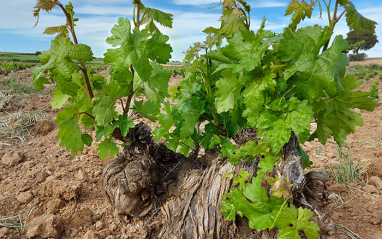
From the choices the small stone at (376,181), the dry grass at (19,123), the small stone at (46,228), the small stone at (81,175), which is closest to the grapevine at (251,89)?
the small stone at (46,228)

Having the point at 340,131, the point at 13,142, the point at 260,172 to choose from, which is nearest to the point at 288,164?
the point at 260,172

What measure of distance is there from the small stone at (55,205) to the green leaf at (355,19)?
99.5 inches

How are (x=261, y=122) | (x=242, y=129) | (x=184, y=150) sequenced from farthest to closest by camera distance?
(x=184, y=150)
(x=242, y=129)
(x=261, y=122)

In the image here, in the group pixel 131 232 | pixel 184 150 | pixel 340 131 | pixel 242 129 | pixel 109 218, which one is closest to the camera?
pixel 340 131

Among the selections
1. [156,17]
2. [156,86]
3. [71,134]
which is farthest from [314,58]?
[71,134]

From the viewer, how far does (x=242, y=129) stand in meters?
2.10

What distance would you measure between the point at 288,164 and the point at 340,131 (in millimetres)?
467

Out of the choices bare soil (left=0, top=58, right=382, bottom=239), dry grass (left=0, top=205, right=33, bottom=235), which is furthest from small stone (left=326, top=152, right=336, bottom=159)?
dry grass (left=0, top=205, right=33, bottom=235)

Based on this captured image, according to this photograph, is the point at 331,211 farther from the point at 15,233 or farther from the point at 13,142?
the point at 13,142

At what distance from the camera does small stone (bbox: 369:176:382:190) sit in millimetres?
2639

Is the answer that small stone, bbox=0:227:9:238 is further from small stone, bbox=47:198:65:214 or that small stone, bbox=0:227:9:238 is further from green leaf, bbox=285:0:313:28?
green leaf, bbox=285:0:313:28

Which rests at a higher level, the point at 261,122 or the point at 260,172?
the point at 261,122

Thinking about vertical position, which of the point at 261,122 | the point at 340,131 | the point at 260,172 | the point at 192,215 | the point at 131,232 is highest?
the point at 261,122

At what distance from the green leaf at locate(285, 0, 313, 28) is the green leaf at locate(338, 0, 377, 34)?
0.65ft
